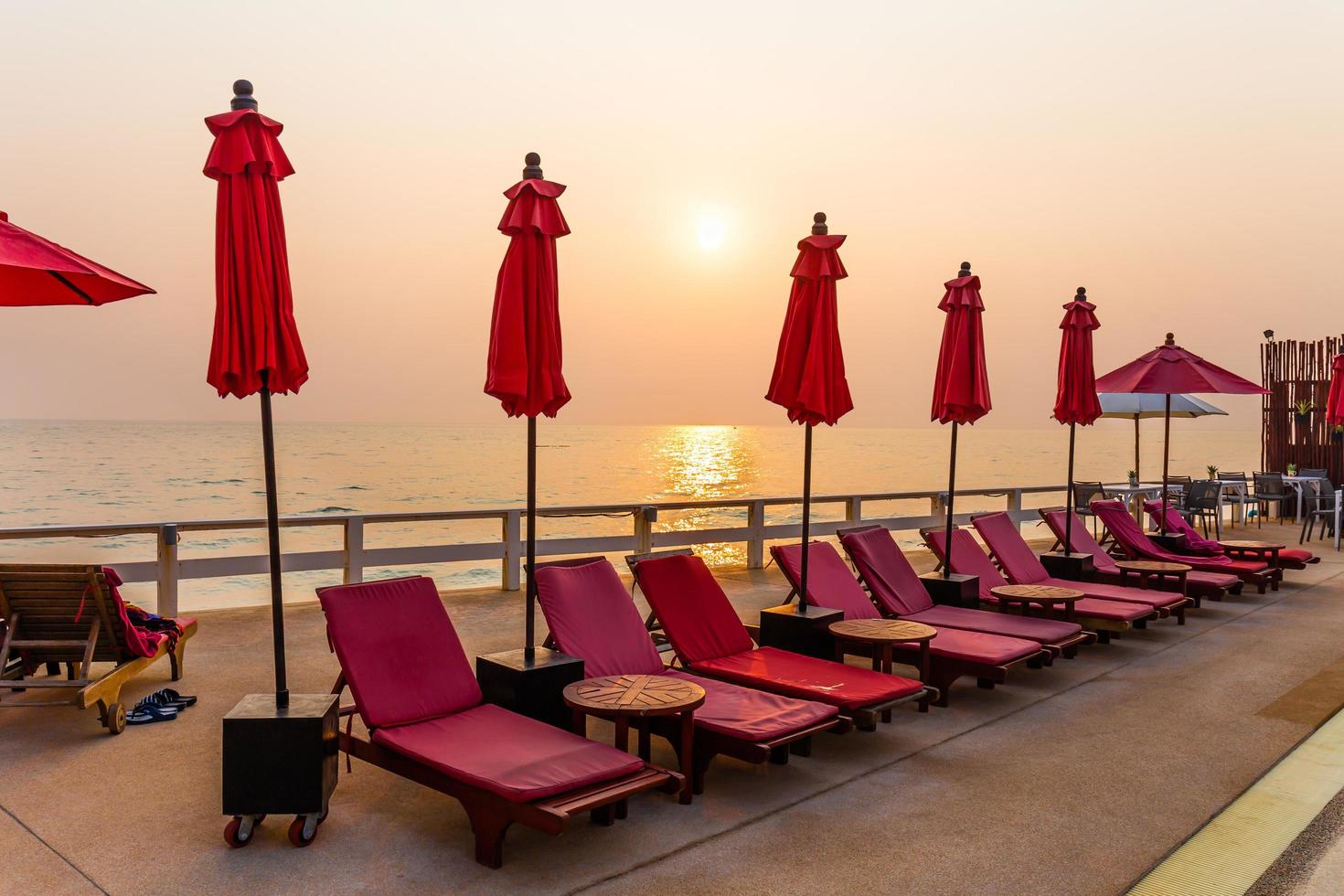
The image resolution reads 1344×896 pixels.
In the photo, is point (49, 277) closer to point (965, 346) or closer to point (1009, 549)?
point (965, 346)

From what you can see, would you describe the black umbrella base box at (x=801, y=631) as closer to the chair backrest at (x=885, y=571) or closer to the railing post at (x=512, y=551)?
the chair backrest at (x=885, y=571)

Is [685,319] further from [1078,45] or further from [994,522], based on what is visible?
[994,522]

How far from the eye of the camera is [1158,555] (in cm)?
916

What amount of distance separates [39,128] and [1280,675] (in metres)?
21.9

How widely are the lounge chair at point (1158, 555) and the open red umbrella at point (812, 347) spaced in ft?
15.9

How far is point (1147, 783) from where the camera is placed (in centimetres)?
395

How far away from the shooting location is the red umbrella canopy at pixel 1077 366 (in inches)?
323

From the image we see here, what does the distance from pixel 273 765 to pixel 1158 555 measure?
28.4ft

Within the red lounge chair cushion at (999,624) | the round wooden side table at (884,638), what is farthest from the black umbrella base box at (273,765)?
the red lounge chair cushion at (999,624)

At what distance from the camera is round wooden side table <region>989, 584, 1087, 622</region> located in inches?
240

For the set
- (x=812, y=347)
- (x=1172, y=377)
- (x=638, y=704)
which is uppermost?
(x=1172, y=377)

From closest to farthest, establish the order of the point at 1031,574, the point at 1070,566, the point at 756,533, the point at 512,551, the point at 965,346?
the point at 965,346 < the point at 1031,574 < the point at 1070,566 < the point at 512,551 < the point at 756,533

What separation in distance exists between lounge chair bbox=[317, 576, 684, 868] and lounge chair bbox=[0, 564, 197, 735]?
5.22 feet

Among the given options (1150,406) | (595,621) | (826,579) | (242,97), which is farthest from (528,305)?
(1150,406)
